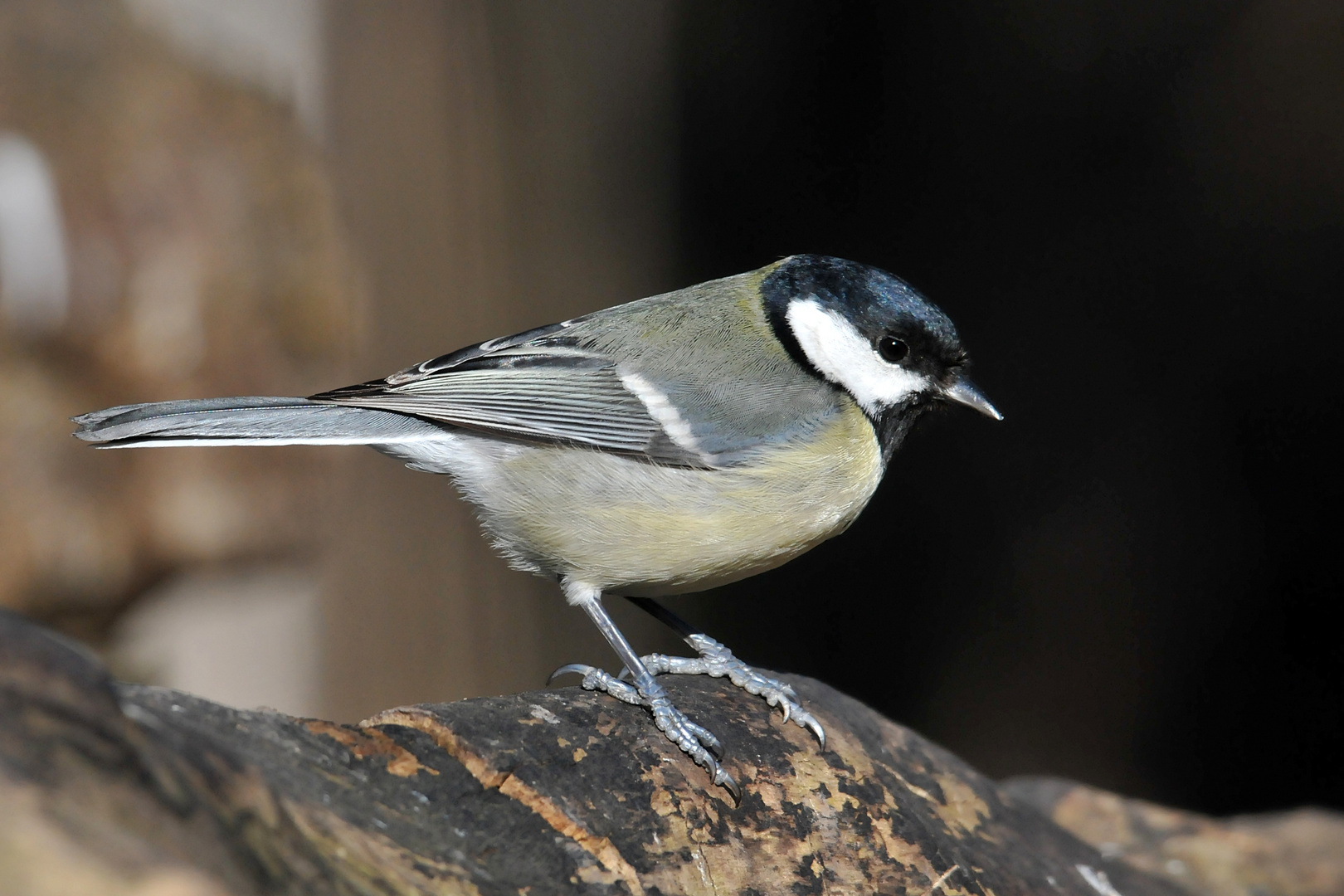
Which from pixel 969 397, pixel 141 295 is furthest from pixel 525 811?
pixel 141 295

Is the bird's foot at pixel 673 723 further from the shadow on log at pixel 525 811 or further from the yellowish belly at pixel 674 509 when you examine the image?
the yellowish belly at pixel 674 509

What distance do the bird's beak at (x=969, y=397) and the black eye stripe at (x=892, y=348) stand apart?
142 mm

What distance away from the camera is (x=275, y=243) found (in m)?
3.85

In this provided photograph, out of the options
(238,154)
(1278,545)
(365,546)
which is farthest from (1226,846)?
(238,154)

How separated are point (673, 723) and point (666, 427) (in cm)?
67

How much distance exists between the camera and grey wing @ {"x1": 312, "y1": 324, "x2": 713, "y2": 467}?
2330 mm

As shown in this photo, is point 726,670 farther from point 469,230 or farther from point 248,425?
point 469,230

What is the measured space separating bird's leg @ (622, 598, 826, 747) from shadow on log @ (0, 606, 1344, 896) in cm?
4

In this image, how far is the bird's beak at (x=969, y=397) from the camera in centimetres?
249

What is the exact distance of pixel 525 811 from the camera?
1.67m

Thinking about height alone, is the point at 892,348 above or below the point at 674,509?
above

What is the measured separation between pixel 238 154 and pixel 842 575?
124 inches

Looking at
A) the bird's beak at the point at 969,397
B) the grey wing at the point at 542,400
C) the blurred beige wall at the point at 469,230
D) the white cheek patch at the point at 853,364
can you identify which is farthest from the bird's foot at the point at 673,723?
the blurred beige wall at the point at 469,230

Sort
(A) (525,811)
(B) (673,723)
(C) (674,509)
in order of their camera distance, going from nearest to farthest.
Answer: (A) (525,811) → (B) (673,723) → (C) (674,509)
